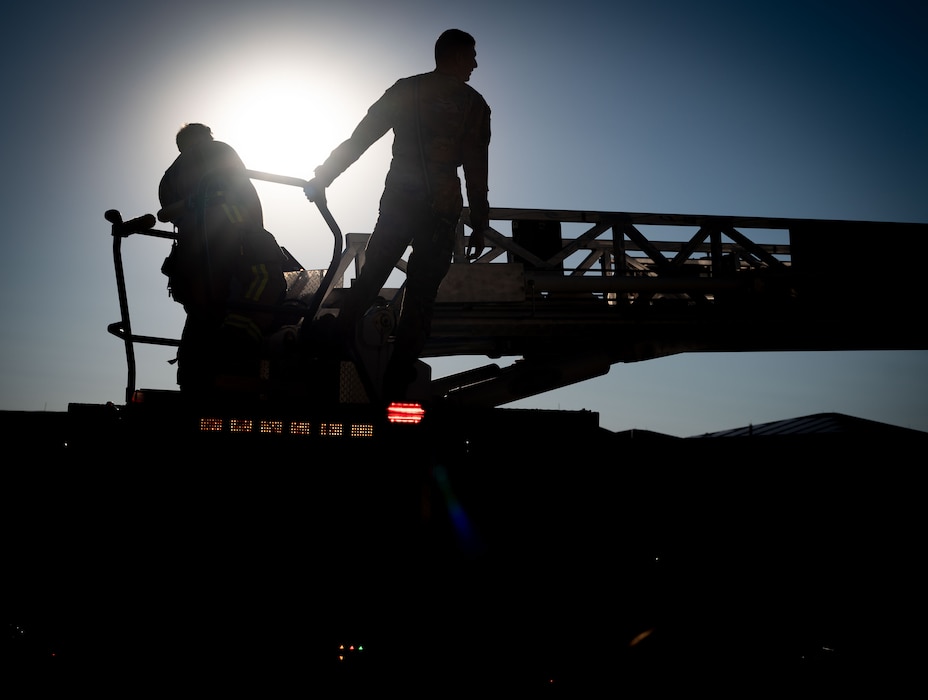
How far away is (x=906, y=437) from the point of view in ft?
29.6

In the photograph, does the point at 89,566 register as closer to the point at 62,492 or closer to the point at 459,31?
the point at 62,492

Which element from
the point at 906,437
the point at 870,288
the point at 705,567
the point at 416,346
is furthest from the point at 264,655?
the point at 870,288

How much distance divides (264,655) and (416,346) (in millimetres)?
1881

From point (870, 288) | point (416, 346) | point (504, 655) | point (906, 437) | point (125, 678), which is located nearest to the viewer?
point (125, 678)

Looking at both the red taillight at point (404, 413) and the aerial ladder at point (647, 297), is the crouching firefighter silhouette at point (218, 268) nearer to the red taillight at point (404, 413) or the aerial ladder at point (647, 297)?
the red taillight at point (404, 413)

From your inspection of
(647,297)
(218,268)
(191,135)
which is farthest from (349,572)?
(647,297)

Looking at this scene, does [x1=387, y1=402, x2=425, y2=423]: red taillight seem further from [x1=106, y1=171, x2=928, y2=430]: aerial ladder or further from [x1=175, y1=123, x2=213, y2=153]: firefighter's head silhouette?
[x1=106, y1=171, x2=928, y2=430]: aerial ladder

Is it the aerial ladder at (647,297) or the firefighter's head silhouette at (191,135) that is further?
the aerial ladder at (647,297)

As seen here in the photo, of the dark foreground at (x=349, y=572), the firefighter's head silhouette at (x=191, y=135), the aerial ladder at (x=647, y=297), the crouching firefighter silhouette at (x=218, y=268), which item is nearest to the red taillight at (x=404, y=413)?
the dark foreground at (x=349, y=572)

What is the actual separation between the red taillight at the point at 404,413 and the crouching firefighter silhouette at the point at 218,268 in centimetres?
109

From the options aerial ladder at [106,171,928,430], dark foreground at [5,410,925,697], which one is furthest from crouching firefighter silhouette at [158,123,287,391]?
aerial ladder at [106,171,928,430]

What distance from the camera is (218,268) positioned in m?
3.88

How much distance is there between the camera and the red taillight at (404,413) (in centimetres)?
311

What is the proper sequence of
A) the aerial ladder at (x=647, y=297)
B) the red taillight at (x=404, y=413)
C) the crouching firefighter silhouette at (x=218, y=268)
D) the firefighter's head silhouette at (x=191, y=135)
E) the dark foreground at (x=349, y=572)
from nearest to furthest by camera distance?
1. the dark foreground at (x=349, y=572)
2. the red taillight at (x=404, y=413)
3. the crouching firefighter silhouette at (x=218, y=268)
4. the firefighter's head silhouette at (x=191, y=135)
5. the aerial ladder at (x=647, y=297)
